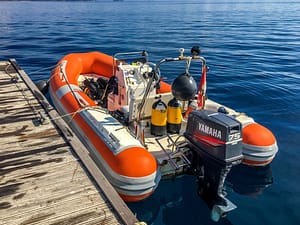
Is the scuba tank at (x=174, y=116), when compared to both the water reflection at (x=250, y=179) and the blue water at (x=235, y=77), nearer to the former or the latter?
the blue water at (x=235, y=77)

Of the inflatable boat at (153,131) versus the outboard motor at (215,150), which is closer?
the outboard motor at (215,150)

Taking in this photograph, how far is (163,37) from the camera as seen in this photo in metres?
20.8

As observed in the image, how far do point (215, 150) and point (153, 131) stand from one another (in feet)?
5.27

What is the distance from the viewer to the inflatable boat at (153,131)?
425 cm

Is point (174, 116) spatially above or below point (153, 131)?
above

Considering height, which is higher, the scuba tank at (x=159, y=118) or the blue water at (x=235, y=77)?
the scuba tank at (x=159, y=118)

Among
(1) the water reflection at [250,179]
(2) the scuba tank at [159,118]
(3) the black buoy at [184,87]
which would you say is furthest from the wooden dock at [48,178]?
(1) the water reflection at [250,179]

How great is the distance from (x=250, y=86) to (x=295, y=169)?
5.24 m

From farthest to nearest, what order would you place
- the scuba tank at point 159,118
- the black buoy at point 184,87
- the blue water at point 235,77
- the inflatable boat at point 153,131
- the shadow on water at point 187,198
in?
the scuba tank at point 159,118 < the blue water at point 235,77 < the black buoy at point 184,87 < the shadow on water at point 187,198 < the inflatable boat at point 153,131

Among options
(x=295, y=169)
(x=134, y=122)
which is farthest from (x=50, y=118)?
(x=295, y=169)

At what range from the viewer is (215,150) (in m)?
4.10

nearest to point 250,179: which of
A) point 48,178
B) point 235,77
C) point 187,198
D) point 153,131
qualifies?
point 187,198

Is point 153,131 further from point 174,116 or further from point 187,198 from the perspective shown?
point 187,198

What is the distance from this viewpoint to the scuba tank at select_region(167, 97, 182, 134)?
530cm
